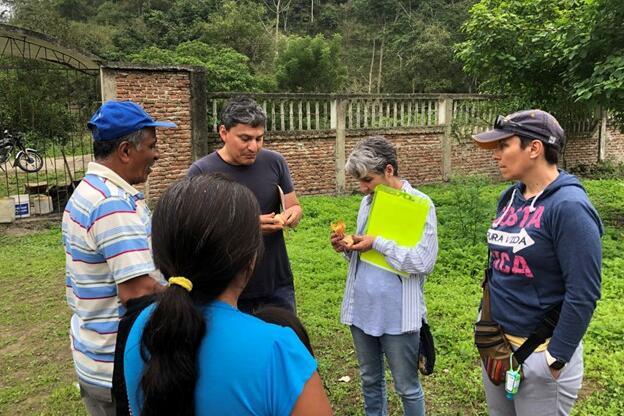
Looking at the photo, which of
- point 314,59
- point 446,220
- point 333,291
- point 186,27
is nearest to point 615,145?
point 446,220

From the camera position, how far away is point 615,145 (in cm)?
1452

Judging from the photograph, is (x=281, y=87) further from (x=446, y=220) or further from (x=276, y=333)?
(x=276, y=333)

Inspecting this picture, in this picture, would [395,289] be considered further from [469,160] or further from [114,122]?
[469,160]

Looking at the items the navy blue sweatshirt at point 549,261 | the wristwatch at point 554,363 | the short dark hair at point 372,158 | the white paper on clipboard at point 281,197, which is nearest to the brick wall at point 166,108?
the white paper on clipboard at point 281,197

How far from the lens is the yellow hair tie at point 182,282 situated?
3.53ft

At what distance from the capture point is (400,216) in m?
2.42

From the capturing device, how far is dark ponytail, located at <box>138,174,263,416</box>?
104 cm

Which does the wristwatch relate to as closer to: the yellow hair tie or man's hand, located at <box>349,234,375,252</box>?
man's hand, located at <box>349,234,375,252</box>

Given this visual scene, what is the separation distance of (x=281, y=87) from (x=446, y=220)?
48.1ft

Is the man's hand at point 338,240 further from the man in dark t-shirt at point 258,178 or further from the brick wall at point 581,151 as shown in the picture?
the brick wall at point 581,151

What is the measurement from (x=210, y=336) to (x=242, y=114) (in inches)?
68.8

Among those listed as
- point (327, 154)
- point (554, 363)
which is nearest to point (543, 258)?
point (554, 363)

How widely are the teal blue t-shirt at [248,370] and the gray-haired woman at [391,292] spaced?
1373mm

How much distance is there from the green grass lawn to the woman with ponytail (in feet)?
7.39
